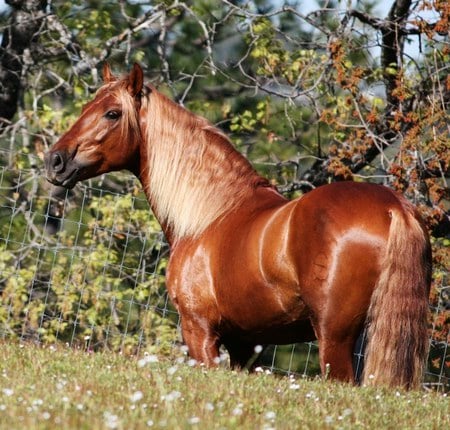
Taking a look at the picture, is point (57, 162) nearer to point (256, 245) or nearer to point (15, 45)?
point (256, 245)

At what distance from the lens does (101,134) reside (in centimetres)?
588

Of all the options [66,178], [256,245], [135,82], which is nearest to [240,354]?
[256,245]

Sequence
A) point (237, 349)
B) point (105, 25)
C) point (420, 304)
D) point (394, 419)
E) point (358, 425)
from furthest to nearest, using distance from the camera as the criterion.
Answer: point (105, 25), point (237, 349), point (420, 304), point (394, 419), point (358, 425)

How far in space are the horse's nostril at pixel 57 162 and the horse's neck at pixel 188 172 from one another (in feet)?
1.69

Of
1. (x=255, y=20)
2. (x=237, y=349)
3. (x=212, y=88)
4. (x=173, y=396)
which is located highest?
(x=255, y=20)

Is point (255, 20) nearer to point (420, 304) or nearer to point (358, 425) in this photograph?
point (420, 304)

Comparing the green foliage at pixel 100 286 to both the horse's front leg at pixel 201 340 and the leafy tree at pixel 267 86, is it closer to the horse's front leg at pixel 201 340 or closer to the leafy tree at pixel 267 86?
the leafy tree at pixel 267 86

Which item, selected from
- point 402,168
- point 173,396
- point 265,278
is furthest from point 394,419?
point 402,168

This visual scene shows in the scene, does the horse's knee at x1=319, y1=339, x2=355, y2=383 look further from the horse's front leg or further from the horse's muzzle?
the horse's muzzle

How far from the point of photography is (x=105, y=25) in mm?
11453

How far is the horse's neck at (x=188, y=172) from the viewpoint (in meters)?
5.64

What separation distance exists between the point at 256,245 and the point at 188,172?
92cm

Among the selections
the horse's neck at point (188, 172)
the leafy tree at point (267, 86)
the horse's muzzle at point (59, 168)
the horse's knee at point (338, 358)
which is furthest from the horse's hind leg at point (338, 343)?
the leafy tree at point (267, 86)

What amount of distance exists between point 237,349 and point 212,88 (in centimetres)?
663
